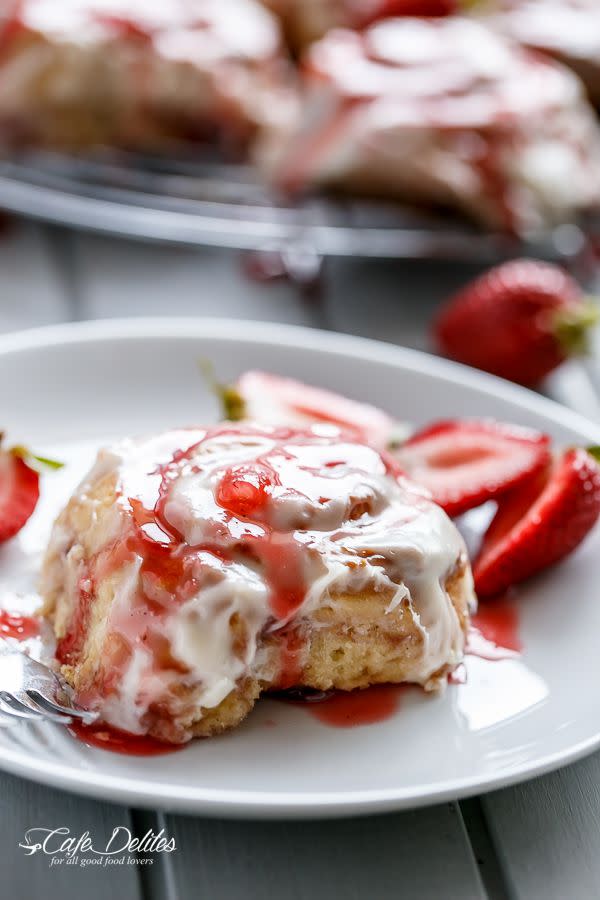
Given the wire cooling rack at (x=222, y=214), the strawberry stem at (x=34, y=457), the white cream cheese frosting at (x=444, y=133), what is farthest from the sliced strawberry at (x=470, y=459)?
the white cream cheese frosting at (x=444, y=133)

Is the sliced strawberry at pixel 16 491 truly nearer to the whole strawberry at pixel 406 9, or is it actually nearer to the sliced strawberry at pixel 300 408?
the sliced strawberry at pixel 300 408

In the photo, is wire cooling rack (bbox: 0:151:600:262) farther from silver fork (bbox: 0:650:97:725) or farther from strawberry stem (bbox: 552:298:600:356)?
silver fork (bbox: 0:650:97:725)

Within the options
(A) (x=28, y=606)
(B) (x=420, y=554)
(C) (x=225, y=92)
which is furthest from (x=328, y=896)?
(C) (x=225, y=92)

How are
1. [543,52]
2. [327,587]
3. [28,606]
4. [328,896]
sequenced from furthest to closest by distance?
[543,52]
[28,606]
[327,587]
[328,896]

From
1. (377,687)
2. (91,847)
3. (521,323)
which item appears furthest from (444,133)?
(91,847)

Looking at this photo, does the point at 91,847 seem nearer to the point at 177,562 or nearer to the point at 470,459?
the point at 177,562

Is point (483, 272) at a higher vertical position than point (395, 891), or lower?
lower

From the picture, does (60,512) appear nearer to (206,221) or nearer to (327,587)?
(327,587)
